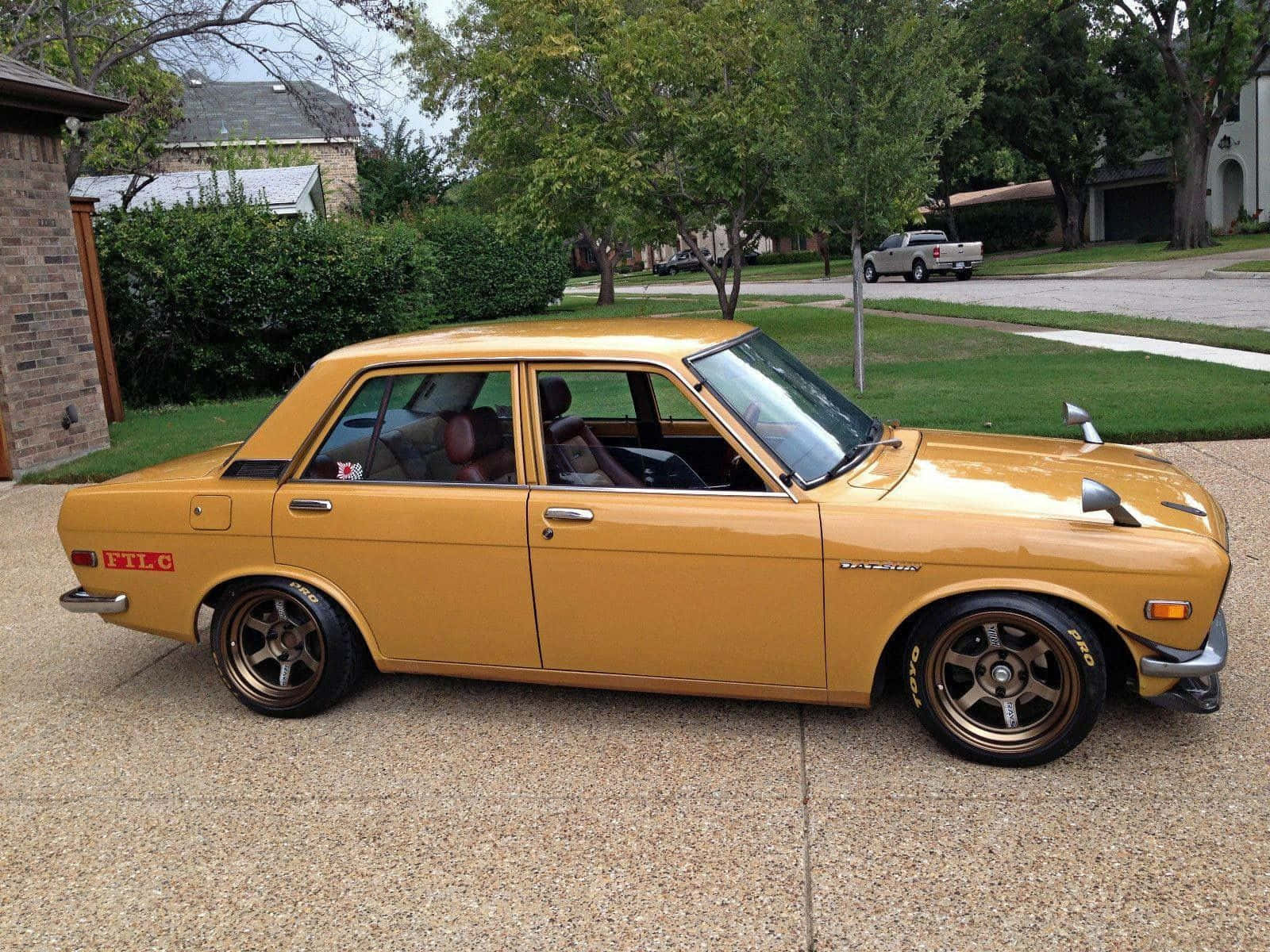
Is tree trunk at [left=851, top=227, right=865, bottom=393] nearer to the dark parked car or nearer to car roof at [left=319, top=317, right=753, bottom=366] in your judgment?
car roof at [left=319, top=317, right=753, bottom=366]

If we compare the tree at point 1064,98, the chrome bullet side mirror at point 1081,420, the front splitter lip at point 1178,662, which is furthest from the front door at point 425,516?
the tree at point 1064,98

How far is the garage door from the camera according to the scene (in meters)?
49.5

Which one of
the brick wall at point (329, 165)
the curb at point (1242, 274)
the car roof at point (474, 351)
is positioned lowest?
the curb at point (1242, 274)

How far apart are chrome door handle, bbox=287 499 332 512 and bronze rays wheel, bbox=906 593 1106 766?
2.35 metres

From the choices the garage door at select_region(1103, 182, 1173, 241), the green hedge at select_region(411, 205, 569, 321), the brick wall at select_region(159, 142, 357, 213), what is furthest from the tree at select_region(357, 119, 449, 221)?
the garage door at select_region(1103, 182, 1173, 241)

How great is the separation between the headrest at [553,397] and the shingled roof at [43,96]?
315 inches

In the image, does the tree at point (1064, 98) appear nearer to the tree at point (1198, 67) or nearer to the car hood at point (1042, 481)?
the tree at point (1198, 67)

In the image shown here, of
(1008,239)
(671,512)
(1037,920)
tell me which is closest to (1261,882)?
(1037,920)

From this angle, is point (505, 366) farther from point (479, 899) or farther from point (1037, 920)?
point (1037, 920)

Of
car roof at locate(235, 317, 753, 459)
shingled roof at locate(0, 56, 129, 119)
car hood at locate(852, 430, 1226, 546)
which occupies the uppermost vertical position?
shingled roof at locate(0, 56, 129, 119)

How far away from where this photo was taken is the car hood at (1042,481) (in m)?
3.87

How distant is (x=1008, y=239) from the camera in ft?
169

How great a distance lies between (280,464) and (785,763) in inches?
93.7

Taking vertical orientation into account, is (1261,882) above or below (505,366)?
below
